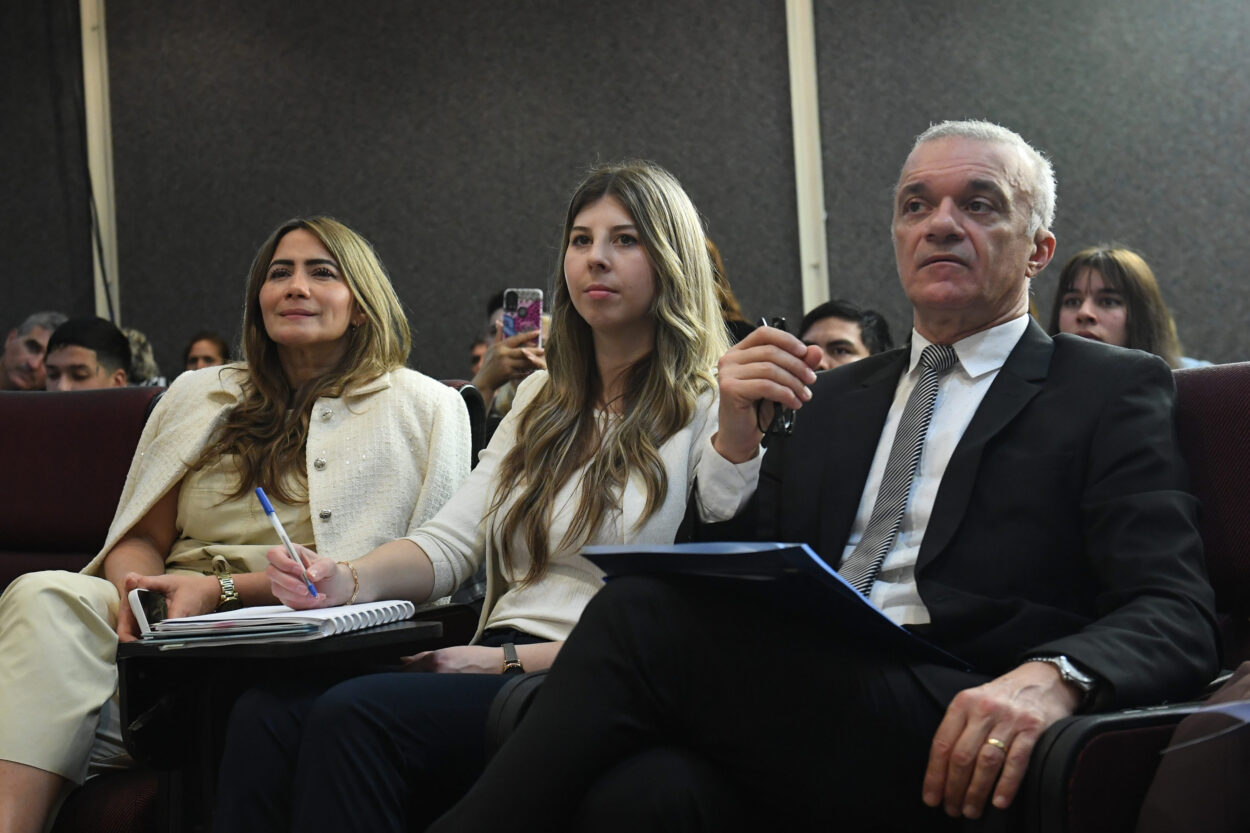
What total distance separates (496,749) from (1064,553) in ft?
2.06

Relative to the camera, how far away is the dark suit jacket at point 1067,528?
1.15m

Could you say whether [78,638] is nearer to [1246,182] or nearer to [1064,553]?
[1064,553]

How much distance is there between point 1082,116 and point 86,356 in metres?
2.97

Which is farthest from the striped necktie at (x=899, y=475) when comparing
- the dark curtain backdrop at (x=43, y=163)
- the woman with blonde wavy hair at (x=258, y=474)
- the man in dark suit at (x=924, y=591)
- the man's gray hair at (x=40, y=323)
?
the dark curtain backdrop at (x=43, y=163)

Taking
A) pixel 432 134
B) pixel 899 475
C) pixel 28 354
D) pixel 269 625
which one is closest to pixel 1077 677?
pixel 899 475

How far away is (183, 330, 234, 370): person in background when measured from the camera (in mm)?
4082

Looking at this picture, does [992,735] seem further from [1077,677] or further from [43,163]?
[43,163]

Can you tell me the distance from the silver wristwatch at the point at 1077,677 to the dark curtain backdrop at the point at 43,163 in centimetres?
407

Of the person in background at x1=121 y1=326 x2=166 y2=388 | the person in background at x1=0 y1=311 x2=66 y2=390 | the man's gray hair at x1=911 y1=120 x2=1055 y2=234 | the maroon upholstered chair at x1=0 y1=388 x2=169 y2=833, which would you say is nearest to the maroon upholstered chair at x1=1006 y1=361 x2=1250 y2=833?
the man's gray hair at x1=911 y1=120 x2=1055 y2=234

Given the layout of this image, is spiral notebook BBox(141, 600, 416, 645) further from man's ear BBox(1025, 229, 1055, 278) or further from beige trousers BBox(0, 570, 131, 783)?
man's ear BBox(1025, 229, 1055, 278)

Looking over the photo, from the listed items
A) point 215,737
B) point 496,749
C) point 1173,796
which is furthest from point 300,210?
point 1173,796

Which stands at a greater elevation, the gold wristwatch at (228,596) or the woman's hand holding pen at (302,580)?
the woman's hand holding pen at (302,580)

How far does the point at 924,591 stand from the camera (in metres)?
1.30

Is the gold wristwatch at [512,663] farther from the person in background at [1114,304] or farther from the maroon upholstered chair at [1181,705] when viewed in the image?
the person in background at [1114,304]
